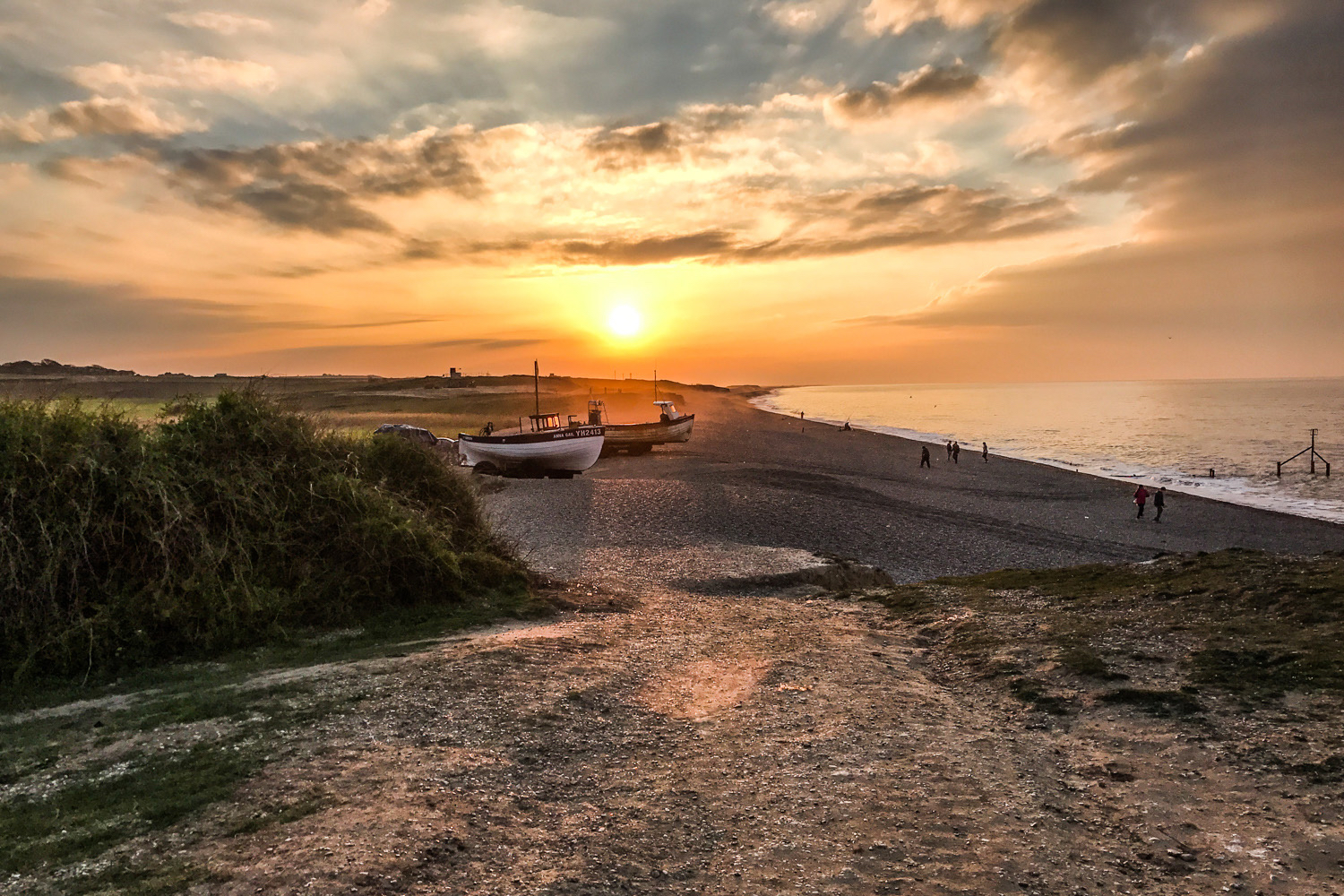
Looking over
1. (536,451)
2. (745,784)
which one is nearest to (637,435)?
(536,451)

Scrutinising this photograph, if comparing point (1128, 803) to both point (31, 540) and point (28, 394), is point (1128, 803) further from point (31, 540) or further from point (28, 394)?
point (28, 394)

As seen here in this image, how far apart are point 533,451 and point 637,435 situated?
50.7 ft

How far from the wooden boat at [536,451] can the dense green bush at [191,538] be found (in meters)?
20.0

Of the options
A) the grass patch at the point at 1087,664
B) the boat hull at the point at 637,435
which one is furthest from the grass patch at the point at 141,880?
the boat hull at the point at 637,435

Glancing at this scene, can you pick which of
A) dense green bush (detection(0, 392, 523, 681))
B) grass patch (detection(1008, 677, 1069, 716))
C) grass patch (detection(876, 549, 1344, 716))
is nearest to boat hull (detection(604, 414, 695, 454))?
dense green bush (detection(0, 392, 523, 681))

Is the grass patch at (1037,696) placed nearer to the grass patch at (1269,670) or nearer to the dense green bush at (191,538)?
the grass patch at (1269,670)

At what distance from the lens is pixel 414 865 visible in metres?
5.03

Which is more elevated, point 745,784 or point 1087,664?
point 1087,664

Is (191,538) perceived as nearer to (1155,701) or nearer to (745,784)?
(745,784)

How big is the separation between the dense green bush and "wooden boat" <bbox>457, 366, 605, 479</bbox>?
20020 mm

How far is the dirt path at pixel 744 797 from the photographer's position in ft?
17.0

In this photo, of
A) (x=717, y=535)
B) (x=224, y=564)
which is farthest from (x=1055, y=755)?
(x=717, y=535)

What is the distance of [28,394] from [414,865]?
11.8m

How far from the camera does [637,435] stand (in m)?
48.8
